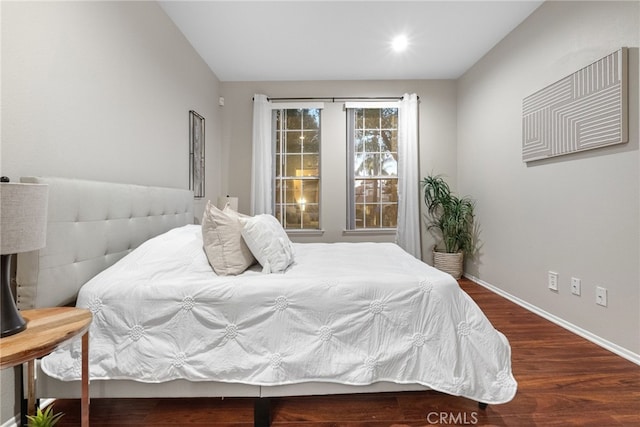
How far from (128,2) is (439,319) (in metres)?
2.83

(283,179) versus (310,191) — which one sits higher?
(283,179)

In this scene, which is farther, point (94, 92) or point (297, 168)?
point (297, 168)

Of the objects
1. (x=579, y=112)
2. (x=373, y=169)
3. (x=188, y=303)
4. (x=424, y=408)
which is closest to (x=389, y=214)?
(x=373, y=169)

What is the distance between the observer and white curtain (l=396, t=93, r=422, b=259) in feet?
13.7

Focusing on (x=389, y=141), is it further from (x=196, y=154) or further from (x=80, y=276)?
(x=80, y=276)

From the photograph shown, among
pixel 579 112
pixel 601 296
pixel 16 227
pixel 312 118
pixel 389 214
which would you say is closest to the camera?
pixel 16 227

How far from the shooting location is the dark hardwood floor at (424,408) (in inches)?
57.5

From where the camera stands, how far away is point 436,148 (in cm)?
433

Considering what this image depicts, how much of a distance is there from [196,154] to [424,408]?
10.1ft

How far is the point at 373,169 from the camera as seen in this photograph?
14.6 feet

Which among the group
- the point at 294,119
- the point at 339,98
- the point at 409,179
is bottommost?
the point at 409,179

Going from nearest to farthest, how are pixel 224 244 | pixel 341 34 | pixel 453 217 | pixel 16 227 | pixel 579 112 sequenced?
1. pixel 16 227
2. pixel 224 244
3. pixel 579 112
4. pixel 341 34
5. pixel 453 217

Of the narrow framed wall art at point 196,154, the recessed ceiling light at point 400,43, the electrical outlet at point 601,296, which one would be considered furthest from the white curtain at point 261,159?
the electrical outlet at point 601,296

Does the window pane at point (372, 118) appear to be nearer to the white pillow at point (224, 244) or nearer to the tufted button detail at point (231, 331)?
the white pillow at point (224, 244)
